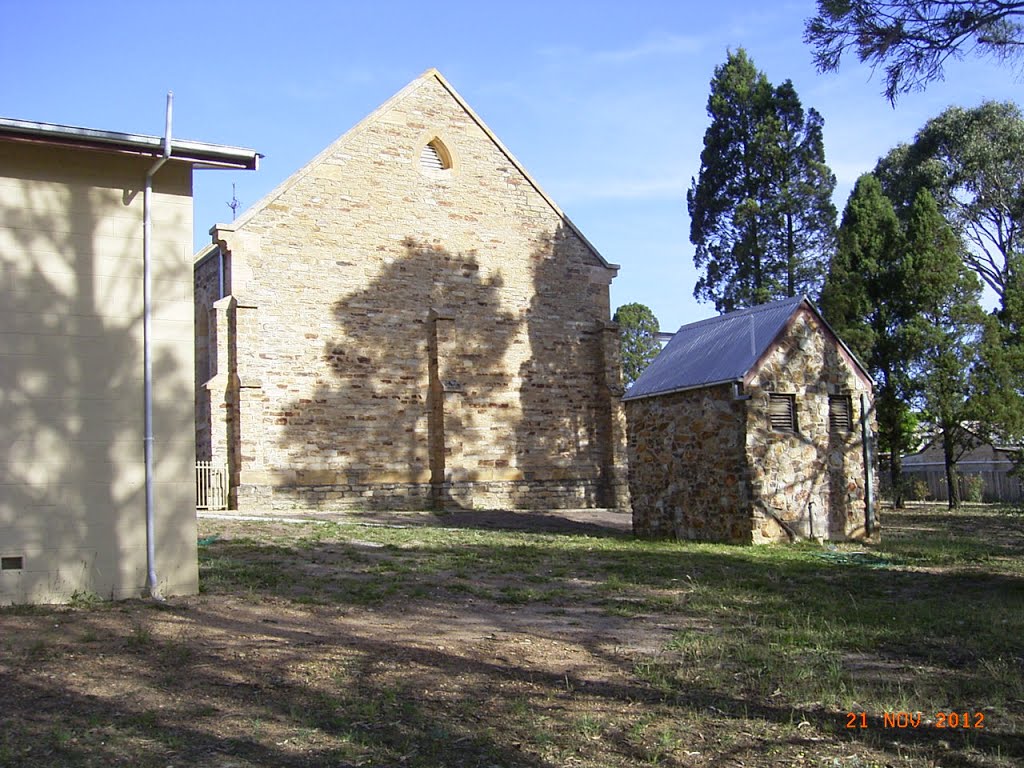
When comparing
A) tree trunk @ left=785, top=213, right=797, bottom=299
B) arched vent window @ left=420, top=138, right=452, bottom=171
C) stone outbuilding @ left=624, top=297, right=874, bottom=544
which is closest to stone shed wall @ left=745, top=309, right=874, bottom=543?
stone outbuilding @ left=624, top=297, right=874, bottom=544

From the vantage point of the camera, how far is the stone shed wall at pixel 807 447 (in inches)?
639

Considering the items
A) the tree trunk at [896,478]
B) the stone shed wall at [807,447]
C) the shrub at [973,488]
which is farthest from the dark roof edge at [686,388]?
the shrub at [973,488]

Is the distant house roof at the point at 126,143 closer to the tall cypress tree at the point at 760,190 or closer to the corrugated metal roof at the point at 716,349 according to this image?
the corrugated metal roof at the point at 716,349

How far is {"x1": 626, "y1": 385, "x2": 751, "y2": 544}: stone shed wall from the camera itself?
643 inches

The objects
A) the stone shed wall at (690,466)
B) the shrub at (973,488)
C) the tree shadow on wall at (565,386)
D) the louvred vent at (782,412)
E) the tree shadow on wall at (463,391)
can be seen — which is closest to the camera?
the stone shed wall at (690,466)

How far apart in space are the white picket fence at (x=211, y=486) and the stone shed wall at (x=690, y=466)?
937 centimetres

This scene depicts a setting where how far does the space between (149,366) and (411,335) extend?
14873 mm

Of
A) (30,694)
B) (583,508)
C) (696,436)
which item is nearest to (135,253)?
(30,694)

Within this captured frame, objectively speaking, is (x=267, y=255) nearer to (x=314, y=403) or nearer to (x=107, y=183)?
(x=314, y=403)

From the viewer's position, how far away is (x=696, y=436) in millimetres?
17203

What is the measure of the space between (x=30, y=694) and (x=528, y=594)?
5.50 metres
